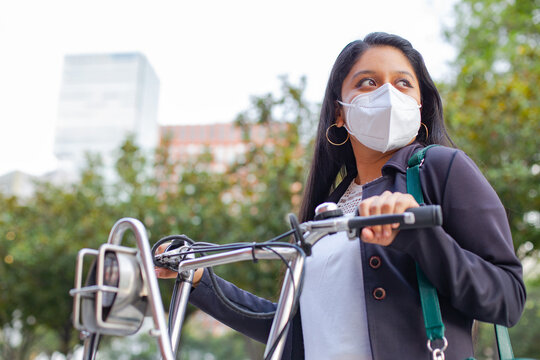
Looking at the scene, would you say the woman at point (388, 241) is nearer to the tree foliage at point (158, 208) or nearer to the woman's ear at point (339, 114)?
the woman's ear at point (339, 114)

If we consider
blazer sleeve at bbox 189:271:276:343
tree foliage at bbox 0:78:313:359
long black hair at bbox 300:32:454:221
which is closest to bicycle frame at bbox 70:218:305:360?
blazer sleeve at bbox 189:271:276:343

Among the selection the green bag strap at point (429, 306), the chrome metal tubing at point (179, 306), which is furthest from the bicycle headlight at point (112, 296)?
the green bag strap at point (429, 306)

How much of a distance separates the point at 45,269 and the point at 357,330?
15.6 meters

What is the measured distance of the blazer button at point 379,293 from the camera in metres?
1.78

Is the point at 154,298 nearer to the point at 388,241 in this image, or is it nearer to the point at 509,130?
the point at 388,241

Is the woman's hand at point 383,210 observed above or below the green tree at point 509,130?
below

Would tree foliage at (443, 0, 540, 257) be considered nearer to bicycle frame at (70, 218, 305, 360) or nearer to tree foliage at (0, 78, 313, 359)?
tree foliage at (0, 78, 313, 359)

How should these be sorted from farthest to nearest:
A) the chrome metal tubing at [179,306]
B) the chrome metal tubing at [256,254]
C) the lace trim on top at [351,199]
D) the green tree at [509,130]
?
the green tree at [509,130], the lace trim on top at [351,199], the chrome metal tubing at [179,306], the chrome metal tubing at [256,254]

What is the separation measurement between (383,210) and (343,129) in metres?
1.22

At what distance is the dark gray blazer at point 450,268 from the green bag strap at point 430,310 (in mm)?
30

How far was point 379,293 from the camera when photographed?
1.79m

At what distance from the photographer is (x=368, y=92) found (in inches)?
91.0

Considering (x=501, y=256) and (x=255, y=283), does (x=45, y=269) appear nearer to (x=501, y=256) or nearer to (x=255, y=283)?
(x=255, y=283)

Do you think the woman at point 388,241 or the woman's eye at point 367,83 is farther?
the woman's eye at point 367,83
